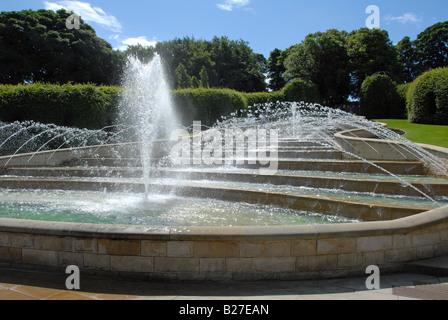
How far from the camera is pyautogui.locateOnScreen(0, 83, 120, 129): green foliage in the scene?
54.8 feet

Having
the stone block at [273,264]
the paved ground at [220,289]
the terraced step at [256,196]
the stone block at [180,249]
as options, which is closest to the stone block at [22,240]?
the paved ground at [220,289]

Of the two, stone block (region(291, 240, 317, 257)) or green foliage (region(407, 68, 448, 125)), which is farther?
green foliage (region(407, 68, 448, 125))

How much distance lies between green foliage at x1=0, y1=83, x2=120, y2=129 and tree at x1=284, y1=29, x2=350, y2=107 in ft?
114

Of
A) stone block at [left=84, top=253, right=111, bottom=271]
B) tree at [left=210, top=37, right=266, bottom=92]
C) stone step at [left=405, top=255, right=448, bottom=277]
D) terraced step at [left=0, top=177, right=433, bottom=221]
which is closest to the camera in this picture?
stone block at [left=84, top=253, right=111, bottom=271]

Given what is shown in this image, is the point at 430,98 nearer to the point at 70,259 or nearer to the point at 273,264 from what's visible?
the point at 273,264

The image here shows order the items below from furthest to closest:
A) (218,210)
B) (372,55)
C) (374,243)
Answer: (372,55)
(218,210)
(374,243)

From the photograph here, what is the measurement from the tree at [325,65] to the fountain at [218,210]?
105 feet

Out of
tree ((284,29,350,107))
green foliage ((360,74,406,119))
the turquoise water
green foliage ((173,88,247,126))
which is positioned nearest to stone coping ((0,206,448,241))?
the turquoise water

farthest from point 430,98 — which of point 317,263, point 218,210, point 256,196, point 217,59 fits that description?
point 217,59

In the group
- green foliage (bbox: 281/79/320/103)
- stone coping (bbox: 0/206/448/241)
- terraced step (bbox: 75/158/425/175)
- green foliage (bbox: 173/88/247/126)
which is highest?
green foliage (bbox: 281/79/320/103)

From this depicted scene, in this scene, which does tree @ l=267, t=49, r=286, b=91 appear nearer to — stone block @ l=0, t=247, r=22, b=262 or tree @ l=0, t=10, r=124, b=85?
tree @ l=0, t=10, r=124, b=85

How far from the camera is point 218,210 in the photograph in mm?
7148

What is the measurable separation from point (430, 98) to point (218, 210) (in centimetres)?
2278
